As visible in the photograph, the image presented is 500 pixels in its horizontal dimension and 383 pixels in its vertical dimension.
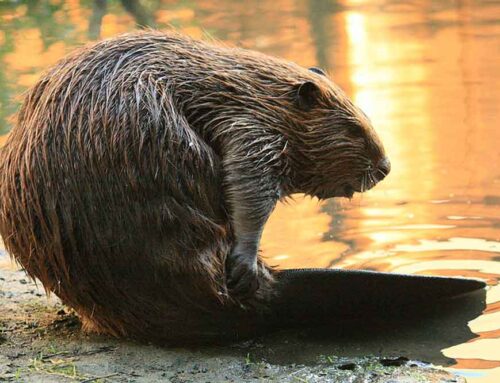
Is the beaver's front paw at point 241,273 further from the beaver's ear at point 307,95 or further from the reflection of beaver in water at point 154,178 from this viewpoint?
the beaver's ear at point 307,95

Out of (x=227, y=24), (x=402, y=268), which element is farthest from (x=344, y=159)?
(x=227, y=24)

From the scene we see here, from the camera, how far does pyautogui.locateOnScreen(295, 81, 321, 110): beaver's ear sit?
356 cm

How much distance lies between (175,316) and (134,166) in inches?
22.7

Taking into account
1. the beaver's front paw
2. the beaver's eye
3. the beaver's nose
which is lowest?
the beaver's front paw

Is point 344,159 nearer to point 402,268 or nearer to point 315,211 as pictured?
point 402,268

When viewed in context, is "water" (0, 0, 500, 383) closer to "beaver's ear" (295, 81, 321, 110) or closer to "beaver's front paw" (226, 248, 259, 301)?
"beaver's front paw" (226, 248, 259, 301)

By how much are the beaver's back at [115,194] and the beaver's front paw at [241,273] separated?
1.8 inches

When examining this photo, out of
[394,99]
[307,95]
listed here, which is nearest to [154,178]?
[307,95]

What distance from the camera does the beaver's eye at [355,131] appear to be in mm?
3713

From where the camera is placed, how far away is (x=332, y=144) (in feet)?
12.0

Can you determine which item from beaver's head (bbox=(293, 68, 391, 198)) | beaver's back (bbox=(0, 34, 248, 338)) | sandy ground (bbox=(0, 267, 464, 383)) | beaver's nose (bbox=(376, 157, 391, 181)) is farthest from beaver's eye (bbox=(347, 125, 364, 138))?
sandy ground (bbox=(0, 267, 464, 383))

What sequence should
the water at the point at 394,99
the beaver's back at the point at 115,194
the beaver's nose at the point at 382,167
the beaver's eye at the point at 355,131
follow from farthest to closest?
1. the water at the point at 394,99
2. the beaver's nose at the point at 382,167
3. the beaver's eye at the point at 355,131
4. the beaver's back at the point at 115,194

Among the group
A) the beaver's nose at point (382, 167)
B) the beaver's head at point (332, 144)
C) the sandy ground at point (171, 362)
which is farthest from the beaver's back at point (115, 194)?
the beaver's nose at point (382, 167)

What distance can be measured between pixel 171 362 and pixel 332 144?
3.33 feet
